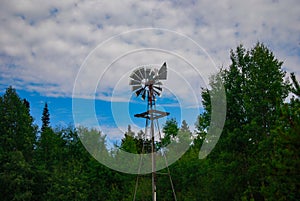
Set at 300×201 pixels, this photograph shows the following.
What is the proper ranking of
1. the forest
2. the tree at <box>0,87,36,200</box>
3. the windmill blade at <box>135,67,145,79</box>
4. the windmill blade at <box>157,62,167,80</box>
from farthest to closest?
the tree at <box>0,87,36,200</box>, the windmill blade at <box>135,67,145,79</box>, the windmill blade at <box>157,62,167,80</box>, the forest

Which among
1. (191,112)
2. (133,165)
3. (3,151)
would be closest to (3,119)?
(3,151)

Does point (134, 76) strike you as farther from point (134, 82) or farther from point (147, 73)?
point (147, 73)

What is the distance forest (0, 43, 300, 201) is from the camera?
9791 mm

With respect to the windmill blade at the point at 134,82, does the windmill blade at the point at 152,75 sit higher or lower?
higher

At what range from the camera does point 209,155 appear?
17109mm

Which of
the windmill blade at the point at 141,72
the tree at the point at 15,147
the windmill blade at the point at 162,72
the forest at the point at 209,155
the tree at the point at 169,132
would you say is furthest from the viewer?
the tree at the point at 169,132

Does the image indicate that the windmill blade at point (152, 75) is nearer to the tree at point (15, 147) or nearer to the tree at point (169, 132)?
the tree at point (15, 147)

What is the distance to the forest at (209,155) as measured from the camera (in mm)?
9791

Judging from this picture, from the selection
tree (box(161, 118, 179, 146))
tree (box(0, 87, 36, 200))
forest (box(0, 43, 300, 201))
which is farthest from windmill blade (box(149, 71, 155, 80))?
tree (box(161, 118, 179, 146))

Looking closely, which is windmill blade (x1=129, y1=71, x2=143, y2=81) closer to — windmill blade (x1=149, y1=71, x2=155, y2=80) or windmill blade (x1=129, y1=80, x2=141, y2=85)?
windmill blade (x1=129, y1=80, x2=141, y2=85)

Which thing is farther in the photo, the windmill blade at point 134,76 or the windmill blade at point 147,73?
the windmill blade at point 147,73

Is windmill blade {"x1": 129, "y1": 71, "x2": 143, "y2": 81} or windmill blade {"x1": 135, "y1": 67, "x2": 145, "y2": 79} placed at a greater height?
windmill blade {"x1": 135, "y1": 67, "x2": 145, "y2": 79}

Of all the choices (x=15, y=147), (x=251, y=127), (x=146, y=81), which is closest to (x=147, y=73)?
(x=146, y=81)

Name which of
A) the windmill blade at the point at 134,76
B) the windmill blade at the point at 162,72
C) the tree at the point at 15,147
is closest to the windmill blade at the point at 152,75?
the windmill blade at the point at 162,72
